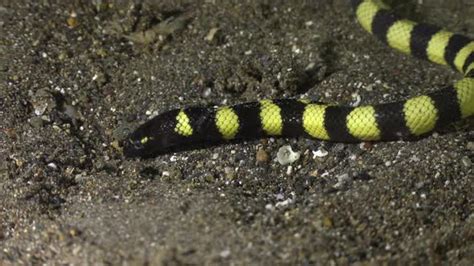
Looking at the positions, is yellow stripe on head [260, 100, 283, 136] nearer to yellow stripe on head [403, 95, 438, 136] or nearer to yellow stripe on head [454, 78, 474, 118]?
yellow stripe on head [403, 95, 438, 136]

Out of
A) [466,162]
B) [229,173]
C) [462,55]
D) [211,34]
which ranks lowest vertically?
[229,173]

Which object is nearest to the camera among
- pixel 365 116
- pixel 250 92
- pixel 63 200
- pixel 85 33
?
pixel 63 200

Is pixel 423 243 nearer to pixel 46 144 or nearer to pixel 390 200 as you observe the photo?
pixel 390 200

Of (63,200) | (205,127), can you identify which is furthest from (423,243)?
(63,200)

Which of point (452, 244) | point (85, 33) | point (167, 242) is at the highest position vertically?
point (85, 33)

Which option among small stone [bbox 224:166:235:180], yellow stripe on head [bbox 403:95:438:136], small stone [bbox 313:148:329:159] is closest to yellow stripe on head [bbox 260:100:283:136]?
small stone [bbox 313:148:329:159]

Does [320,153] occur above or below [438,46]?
below

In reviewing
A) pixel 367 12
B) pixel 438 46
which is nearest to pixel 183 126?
pixel 367 12

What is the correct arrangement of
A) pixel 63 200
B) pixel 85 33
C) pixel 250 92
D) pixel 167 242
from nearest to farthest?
1. pixel 167 242
2. pixel 63 200
3. pixel 250 92
4. pixel 85 33

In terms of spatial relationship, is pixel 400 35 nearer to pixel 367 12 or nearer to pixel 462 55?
pixel 367 12
